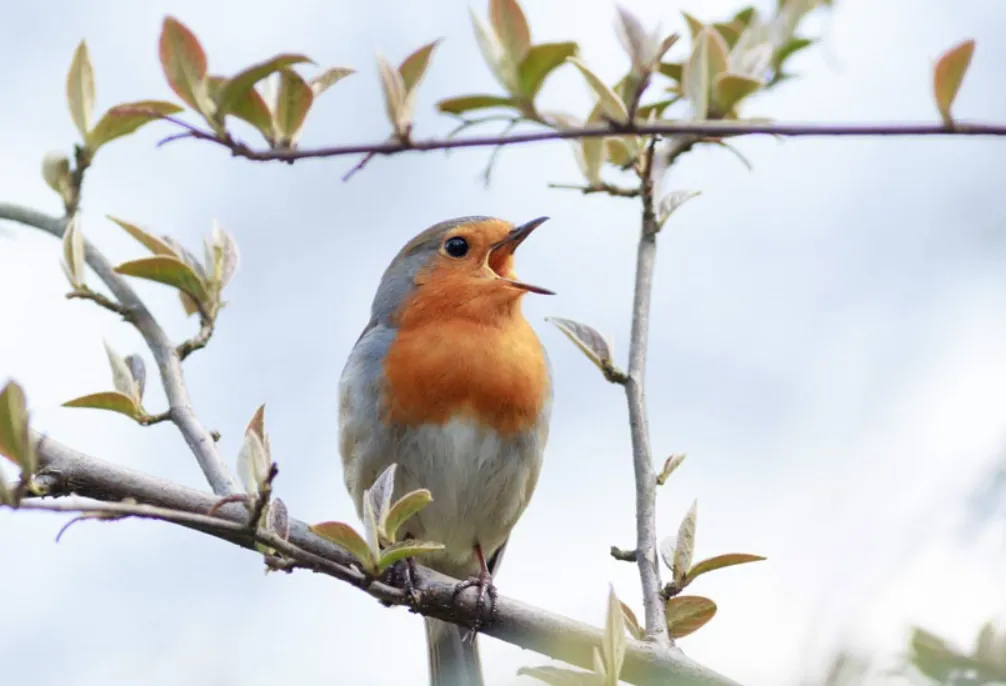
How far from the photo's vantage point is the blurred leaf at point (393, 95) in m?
1.85

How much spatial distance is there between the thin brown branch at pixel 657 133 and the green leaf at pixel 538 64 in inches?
10.4

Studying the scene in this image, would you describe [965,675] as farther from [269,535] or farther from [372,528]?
[372,528]

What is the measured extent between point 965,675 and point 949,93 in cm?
93

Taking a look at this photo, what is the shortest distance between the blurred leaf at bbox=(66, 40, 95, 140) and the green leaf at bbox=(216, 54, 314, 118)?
89 centimetres

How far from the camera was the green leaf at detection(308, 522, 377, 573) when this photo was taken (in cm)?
224

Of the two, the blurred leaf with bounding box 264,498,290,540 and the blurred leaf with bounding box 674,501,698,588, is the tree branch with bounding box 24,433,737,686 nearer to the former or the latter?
the blurred leaf with bounding box 264,498,290,540

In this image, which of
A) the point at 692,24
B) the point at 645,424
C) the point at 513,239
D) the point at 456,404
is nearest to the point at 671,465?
the point at 645,424

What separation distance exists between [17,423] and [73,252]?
0.90m

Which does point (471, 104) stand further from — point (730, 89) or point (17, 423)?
point (17, 423)

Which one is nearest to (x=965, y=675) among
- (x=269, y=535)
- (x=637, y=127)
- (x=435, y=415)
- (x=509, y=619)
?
(x=637, y=127)

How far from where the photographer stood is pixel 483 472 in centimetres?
439

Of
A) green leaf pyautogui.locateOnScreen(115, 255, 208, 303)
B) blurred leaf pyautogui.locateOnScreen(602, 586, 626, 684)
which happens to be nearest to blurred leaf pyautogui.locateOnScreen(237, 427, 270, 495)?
green leaf pyautogui.locateOnScreen(115, 255, 208, 303)

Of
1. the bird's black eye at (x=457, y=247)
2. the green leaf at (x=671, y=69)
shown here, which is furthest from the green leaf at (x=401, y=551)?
the bird's black eye at (x=457, y=247)

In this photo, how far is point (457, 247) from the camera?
16.2ft
